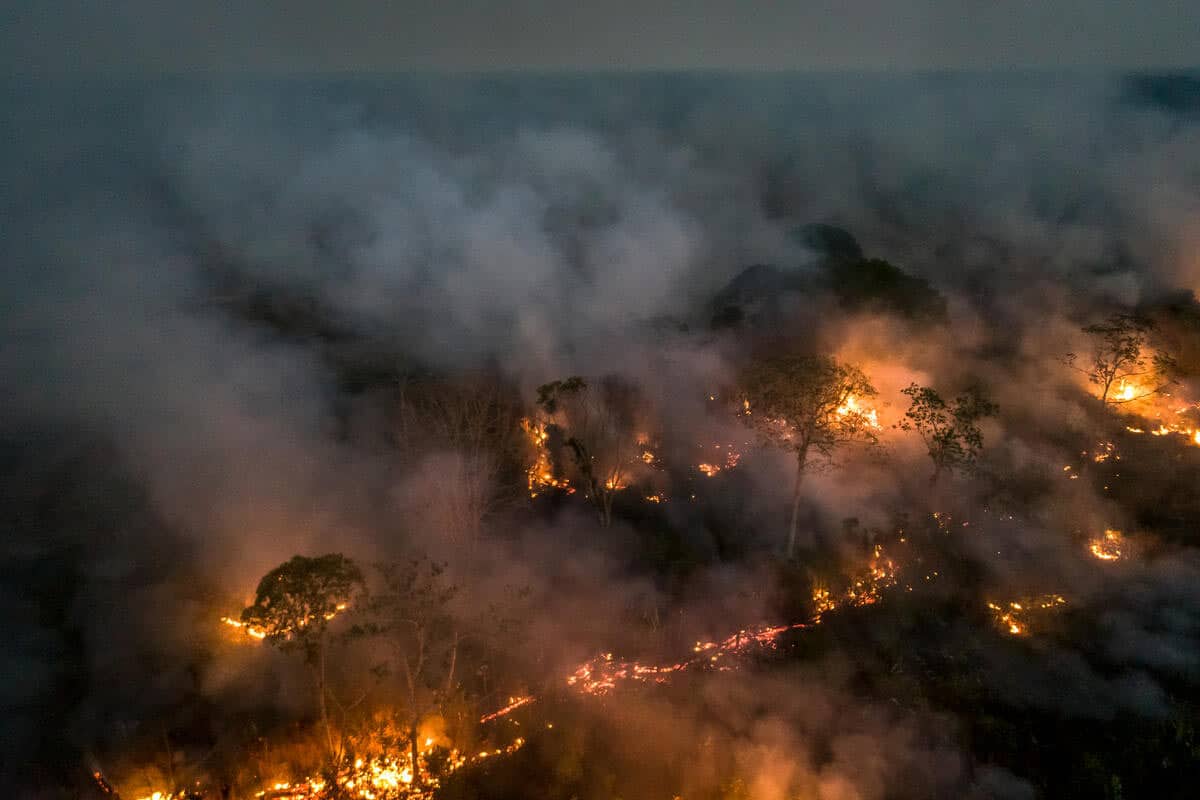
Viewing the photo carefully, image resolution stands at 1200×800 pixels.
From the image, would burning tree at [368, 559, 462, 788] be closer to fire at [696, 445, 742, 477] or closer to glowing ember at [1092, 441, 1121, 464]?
fire at [696, 445, 742, 477]

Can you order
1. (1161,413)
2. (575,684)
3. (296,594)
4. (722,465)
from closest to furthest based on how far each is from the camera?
(296,594), (575,684), (722,465), (1161,413)

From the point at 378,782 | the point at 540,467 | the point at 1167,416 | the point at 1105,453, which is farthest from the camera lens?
the point at 1167,416

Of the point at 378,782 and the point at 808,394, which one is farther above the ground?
the point at 808,394

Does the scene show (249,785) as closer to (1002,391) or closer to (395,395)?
(395,395)

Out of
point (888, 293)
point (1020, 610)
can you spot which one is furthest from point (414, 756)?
point (888, 293)

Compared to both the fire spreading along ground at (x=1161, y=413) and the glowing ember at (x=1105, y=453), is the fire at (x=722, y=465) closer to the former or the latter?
the glowing ember at (x=1105, y=453)

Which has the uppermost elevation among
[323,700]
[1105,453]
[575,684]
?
[1105,453]

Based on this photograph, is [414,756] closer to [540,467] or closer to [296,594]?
[296,594]

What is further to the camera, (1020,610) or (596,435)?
(596,435)
